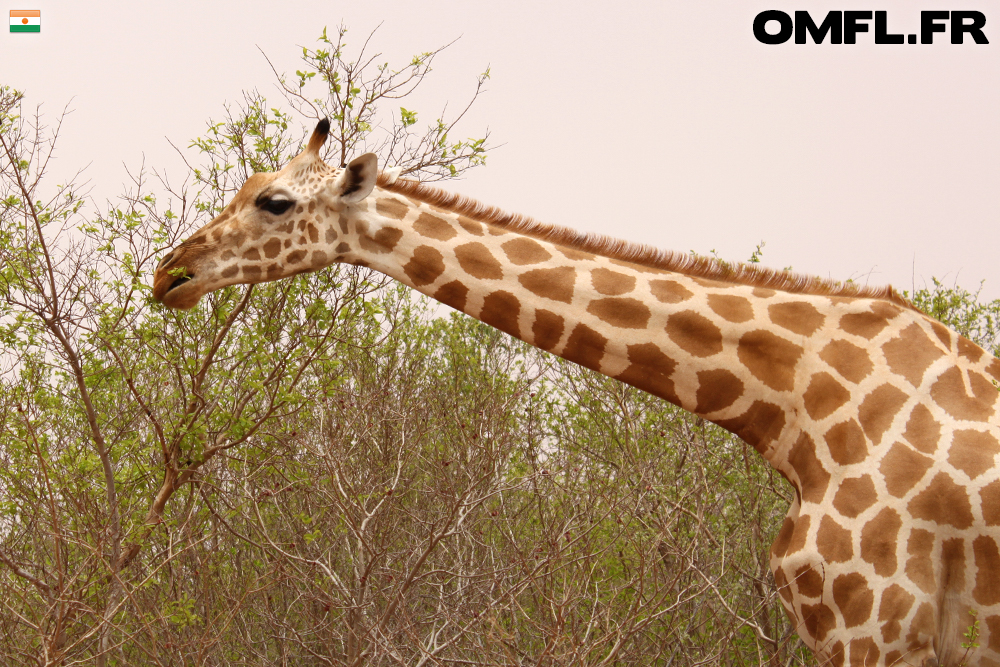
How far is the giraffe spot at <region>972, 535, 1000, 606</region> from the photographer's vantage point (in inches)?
161

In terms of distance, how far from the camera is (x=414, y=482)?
896 cm

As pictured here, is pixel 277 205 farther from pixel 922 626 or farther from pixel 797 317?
pixel 922 626

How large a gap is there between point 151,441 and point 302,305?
181cm

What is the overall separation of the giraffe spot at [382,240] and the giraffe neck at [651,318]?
10cm

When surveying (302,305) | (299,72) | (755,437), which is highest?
(299,72)

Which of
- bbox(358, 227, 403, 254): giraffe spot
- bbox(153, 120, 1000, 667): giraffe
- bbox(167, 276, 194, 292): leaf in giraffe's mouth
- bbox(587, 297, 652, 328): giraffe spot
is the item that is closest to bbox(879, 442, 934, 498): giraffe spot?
bbox(153, 120, 1000, 667): giraffe

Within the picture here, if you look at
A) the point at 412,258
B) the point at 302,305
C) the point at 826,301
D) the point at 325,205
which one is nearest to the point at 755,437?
the point at 826,301

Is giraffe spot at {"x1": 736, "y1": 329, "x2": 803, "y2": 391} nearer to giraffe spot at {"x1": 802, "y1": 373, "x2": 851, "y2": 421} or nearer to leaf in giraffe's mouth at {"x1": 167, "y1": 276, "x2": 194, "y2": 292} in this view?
giraffe spot at {"x1": 802, "y1": 373, "x2": 851, "y2": 421}

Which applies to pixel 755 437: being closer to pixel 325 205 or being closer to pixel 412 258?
pixel 412 258

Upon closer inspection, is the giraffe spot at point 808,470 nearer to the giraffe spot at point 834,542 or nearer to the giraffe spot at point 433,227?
the giraffe spot at point 834,542

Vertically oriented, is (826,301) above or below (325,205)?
below

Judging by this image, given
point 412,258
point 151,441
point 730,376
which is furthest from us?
point 151,441

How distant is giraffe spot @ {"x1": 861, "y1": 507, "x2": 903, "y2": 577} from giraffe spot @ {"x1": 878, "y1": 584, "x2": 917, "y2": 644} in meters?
0.08

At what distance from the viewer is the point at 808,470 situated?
14.7 feet
